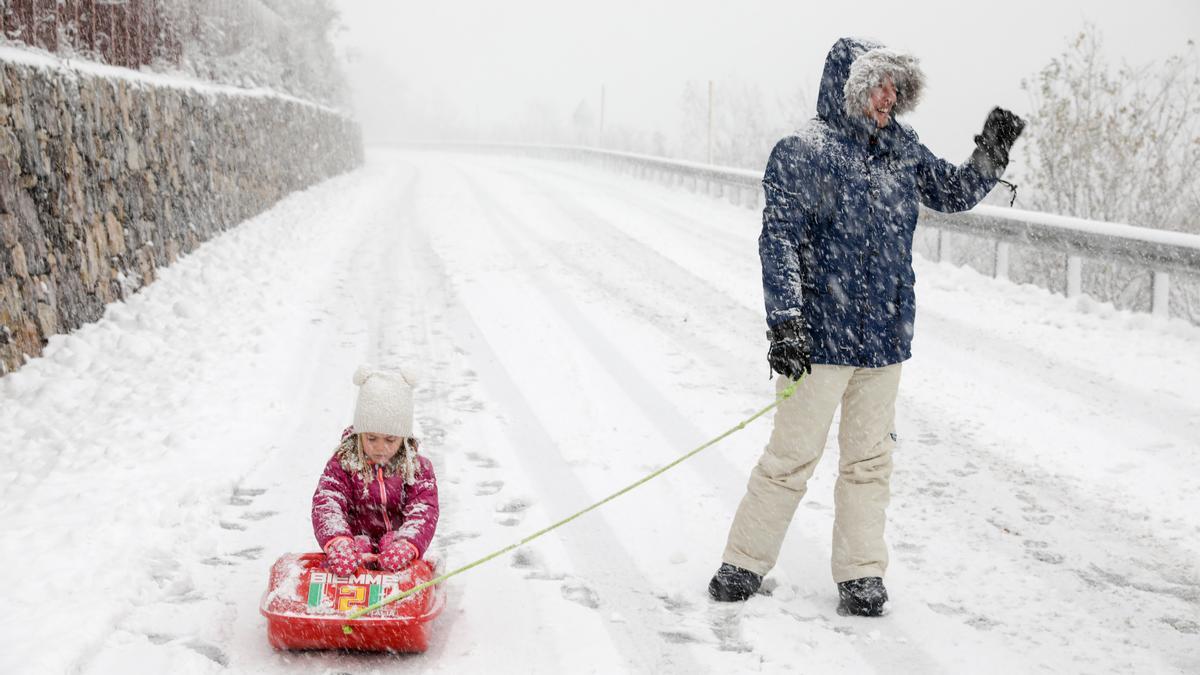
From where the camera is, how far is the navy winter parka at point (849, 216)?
3686 mm

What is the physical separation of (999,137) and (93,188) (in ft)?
21.9

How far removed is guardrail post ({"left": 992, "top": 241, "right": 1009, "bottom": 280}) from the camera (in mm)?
10938

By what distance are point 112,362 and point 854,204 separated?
17.1 ft

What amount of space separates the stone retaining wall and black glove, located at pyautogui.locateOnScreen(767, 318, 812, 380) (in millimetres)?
4775

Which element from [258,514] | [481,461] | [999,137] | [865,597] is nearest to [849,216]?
[999,137]

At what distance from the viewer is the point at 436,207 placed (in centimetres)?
1838

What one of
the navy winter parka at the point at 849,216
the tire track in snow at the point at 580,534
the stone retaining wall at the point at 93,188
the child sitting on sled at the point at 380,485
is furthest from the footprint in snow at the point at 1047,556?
the stone retaining wall at the point at 93,188

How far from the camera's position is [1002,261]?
10945 millimetres

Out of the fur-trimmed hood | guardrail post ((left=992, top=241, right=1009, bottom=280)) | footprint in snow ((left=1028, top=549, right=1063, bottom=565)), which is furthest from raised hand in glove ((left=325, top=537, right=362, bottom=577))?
guardrail post ((left=992, top=241, right=1009, bottom=280))

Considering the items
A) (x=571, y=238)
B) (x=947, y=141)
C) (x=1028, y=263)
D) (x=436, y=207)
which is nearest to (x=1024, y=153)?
(x=1028, y=263)

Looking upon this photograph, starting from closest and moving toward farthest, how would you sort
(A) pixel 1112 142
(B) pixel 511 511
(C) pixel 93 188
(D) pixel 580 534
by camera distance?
1. (D) pixel 580 534
2. (B) pixel 511 511
3. (C) pixel 93 188
4. (A) pixel 1112 142

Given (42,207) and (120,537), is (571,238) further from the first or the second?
(120,537)

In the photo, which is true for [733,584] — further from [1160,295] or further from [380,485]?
[1160,295]

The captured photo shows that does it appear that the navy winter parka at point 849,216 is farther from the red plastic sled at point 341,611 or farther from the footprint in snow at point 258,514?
the footprint in snow at point 258,514
